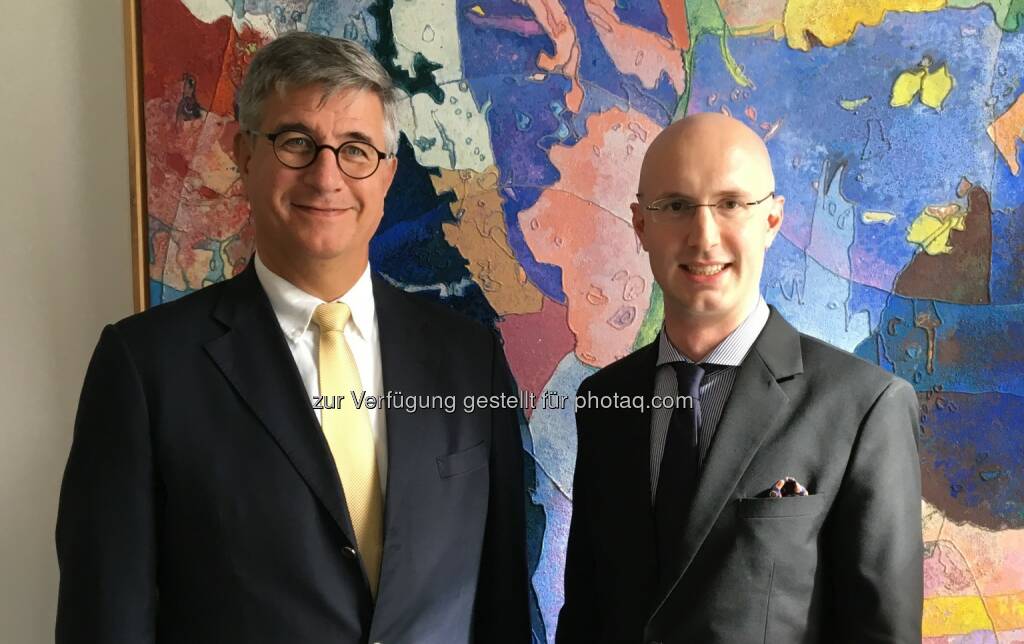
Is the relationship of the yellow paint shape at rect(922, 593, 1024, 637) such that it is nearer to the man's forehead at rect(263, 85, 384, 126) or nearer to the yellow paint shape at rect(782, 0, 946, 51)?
the yellow paint shape at rect(782, 0, 946, 51)

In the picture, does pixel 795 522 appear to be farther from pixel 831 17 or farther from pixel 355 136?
pixel 831 17

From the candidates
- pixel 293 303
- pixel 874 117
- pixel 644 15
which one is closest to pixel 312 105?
pixel 293 303

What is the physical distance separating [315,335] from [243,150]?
→ 0.36m

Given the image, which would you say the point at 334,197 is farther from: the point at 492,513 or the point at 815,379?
the point at 815,379

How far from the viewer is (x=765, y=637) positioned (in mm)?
1266

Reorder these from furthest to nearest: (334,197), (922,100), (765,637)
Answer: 1. (922,100)
2. (334,197)
3. (765,637)

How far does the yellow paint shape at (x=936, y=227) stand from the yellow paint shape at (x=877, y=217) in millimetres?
46

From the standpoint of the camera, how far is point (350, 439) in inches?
54.9

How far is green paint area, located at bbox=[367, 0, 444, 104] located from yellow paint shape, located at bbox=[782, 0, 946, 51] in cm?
77

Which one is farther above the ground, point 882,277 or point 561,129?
point 561,129

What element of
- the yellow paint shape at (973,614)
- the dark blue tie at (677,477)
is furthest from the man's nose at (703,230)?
the yellow paint shape at (973,614)

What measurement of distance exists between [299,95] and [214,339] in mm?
446

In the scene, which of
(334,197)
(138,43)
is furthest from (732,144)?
(138,43)

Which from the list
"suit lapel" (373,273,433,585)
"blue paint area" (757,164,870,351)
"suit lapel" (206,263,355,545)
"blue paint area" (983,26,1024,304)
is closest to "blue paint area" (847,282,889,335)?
"blue paint area" (757,164,870,351)
